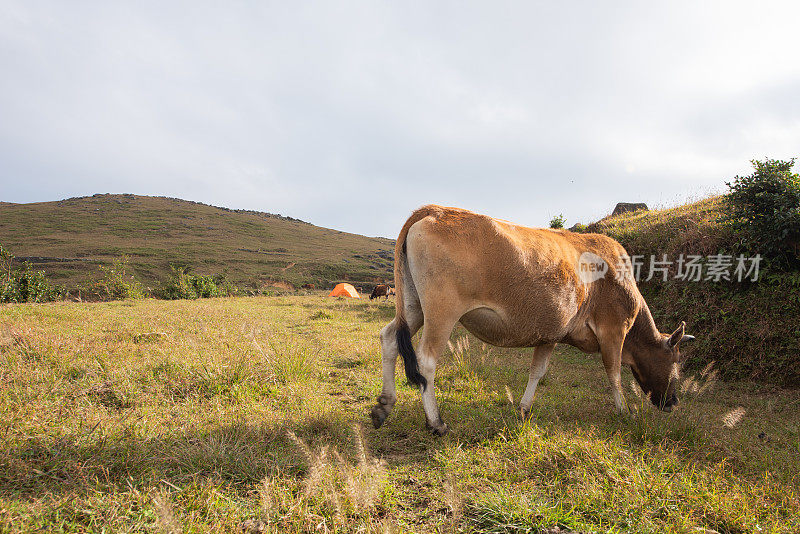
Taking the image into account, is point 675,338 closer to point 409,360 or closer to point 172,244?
point 409,360

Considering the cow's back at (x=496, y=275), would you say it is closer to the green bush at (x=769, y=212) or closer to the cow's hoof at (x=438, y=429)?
the cow's hoof at (x=438, y=429)

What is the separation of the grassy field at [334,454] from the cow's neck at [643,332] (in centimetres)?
83

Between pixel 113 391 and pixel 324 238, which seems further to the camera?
pixel 324 238

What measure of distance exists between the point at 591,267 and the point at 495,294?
1.70 metres

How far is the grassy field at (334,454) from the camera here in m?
2.21

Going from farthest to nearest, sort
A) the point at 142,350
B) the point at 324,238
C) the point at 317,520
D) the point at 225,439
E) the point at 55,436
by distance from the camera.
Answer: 1. the point at 324,238
2. the point at 142,350
3. the point at 225,439
4. the point at 55,436
5. the point at 317,520

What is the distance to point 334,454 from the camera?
3.01 metres

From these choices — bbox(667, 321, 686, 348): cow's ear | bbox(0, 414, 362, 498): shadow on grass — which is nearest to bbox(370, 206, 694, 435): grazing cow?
bbox(667, 321, 686, 348): cow's ear

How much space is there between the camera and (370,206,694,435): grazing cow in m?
3.56

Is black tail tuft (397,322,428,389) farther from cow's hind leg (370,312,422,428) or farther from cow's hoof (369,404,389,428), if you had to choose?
cow's hoof (369,404,389,428)

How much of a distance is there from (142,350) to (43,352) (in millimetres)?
1100

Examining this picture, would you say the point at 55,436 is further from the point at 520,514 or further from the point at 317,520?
the point at 520,514

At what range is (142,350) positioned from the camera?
562 cm

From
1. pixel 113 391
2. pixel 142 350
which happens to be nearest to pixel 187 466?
pixel 113 391
